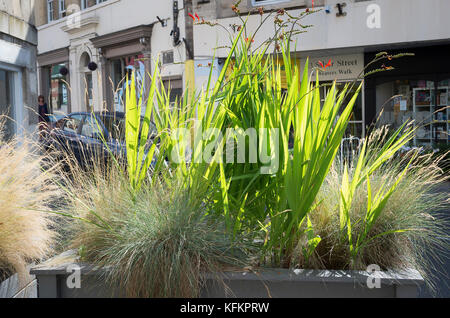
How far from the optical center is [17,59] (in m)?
7.41

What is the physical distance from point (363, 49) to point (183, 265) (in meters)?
11.7

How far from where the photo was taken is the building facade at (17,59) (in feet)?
22.9

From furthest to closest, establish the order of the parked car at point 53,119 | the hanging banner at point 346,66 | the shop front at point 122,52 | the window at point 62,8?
the window at point 62,8, the shop front at point 122,52, the hanging banner at point 346,66, the parked car at point 53,119

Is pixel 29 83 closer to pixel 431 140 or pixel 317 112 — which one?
pixel 317 112

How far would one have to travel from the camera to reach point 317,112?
8.72 ft

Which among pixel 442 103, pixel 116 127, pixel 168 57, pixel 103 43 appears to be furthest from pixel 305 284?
pixel 103 43

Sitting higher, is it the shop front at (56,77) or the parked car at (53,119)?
the shop front at (56,77)

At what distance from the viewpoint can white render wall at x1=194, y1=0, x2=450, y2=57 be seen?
11656mm

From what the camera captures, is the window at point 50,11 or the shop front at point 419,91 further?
the window at point 50,11

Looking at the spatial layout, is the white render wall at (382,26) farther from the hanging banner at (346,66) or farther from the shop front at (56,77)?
the shop front at (56,77)

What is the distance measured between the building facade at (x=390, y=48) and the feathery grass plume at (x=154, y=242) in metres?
9.54

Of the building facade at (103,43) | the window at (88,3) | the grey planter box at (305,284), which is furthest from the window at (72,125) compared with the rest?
the window at (88,3)

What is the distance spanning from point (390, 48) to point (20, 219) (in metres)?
12.0

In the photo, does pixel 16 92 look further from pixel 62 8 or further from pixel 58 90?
pixel 58 90
